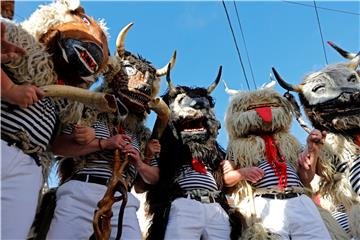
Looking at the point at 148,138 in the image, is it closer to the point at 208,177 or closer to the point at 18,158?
the point at 208,177

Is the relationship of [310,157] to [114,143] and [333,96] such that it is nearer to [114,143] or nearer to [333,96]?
[333,96]

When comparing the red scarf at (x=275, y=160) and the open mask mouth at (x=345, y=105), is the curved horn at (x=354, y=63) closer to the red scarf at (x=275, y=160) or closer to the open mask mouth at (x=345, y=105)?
the open mask mouth at (x=345, y=105)

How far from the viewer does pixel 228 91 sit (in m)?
3.38

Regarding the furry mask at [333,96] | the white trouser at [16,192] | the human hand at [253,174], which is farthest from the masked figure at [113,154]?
the furry mask at [333,96]

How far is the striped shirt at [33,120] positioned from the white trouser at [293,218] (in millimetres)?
1354

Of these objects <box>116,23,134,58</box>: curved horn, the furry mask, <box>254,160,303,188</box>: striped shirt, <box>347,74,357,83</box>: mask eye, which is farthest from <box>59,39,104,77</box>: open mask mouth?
<box>347,74,357,83</box>: mask eye

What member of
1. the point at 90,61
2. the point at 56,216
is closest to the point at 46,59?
the point at 90,61

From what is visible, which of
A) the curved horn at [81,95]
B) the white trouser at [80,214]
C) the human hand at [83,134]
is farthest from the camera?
the human hand at [83,134]

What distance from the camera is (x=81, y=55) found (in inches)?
83.9

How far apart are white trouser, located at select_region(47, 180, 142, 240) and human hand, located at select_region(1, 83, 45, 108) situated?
619 mm

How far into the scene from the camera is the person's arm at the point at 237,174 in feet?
8.68

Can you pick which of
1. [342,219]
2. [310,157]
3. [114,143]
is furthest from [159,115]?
[342,219]

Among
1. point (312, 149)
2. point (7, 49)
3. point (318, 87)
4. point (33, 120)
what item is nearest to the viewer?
point (7, 49)

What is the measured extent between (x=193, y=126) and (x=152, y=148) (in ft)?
1.36
